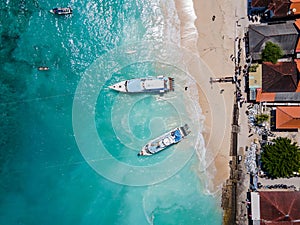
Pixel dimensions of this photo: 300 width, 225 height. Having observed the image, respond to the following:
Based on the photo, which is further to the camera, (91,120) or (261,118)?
(91,120)

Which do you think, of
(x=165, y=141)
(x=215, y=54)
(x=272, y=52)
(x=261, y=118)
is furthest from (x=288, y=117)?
(x=165, y=141)

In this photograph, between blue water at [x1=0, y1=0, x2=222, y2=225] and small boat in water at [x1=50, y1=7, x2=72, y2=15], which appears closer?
small boat in water at [x1=50, y1=7, x2=72, y2=15]

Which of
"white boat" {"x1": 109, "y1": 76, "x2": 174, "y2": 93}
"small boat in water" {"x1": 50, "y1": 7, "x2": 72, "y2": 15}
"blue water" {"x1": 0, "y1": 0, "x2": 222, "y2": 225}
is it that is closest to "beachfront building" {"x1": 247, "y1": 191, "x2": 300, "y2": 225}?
"blue water" {"x1": 0, "y1": 0, "x2": 222, "y2": 225}

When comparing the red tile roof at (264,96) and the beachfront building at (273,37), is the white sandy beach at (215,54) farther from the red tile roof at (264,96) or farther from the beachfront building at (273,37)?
the red tile roof at (264,96)

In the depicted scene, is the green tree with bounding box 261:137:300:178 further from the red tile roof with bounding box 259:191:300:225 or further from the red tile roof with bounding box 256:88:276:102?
the red tile roof with bounding box 256:88:276:102

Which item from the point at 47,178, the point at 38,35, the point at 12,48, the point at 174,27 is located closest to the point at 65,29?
the point at 38,35

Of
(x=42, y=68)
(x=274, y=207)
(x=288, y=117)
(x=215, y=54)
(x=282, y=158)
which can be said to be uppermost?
(x=215, y=54)

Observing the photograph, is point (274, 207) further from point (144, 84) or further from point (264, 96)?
point (144, 84)

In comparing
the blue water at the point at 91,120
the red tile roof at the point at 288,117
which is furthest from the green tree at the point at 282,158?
the blue water at the point at 91,120
